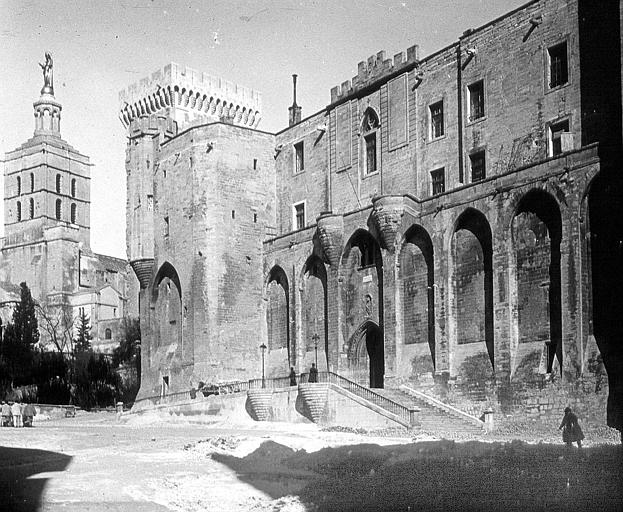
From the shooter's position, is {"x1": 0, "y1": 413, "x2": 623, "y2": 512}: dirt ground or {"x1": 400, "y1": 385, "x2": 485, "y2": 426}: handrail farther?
{"x1": 400, "y1": 385, "x2": 485, "y2": 426}: handrail

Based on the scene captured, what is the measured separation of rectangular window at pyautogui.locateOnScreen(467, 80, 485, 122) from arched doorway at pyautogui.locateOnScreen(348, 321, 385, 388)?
10282 millimetres

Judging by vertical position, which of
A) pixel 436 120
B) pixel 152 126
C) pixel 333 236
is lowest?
pixel 333 236

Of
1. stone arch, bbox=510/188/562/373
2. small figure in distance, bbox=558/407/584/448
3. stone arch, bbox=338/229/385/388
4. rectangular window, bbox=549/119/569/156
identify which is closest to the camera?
small figure in distance, bbox=558/407/584/448

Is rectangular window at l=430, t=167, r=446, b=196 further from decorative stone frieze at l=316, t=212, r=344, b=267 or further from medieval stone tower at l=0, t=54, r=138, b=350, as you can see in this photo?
medieval stone tower at l=0, t=54, r=138, b=350

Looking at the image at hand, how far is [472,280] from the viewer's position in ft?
119

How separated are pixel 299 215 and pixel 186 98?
873 inches

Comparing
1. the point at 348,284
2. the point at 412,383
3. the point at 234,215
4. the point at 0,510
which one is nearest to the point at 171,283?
the point at 234,215

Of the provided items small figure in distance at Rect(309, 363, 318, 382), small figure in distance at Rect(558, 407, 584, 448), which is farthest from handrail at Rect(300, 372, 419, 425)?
Result: small figure in distance at Rect(558, 407, 584, 448)

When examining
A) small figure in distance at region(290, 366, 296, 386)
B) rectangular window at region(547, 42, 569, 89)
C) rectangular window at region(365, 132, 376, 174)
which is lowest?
small figure in distance at region(290, 366, 296, 386)

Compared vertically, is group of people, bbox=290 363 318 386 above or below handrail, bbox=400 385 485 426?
above

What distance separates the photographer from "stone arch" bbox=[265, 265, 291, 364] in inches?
1870

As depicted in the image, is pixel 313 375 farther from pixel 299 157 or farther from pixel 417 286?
pixel 299 157

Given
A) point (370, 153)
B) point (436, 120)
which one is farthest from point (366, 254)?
point (436, 120)

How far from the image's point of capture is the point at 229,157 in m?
49.7
